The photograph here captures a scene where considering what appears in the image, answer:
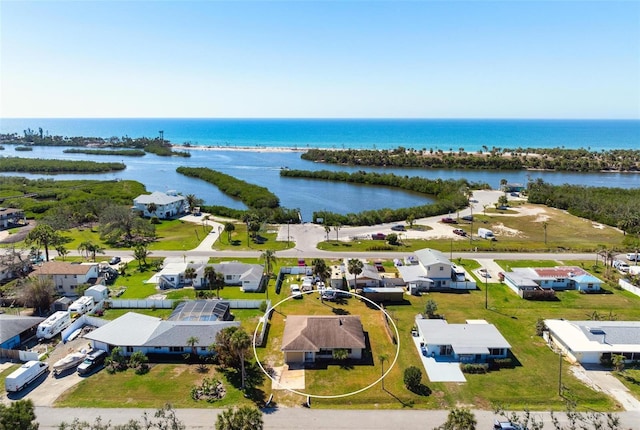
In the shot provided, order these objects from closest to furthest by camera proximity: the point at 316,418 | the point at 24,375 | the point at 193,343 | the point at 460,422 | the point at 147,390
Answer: the point at 460,422 → the point at 316,418 → the point at 147,390 → the point at 24,375 → the point at 193,343

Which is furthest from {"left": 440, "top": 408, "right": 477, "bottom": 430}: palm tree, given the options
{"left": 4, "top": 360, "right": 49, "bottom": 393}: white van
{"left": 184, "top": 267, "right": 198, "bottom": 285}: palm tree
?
{"left": 184, "top": 267, "right": 198, "bottom": 285}: palm tree

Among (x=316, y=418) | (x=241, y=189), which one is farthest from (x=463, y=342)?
(x=241, y=189)

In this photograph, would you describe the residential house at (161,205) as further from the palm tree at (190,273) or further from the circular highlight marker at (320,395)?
the circular highlight marker at (320,395)

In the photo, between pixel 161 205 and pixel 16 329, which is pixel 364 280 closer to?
pixel 16 329

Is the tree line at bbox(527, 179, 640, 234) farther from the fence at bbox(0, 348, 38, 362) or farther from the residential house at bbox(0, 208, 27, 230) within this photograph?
the residential house at bbox(0, 208, 27, 230)

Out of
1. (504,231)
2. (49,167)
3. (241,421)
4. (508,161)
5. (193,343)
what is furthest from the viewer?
(508,161)

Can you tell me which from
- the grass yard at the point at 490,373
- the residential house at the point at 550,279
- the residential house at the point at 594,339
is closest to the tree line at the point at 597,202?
the residential house at the point at 550,279

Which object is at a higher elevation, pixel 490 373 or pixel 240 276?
pixel 240 276
